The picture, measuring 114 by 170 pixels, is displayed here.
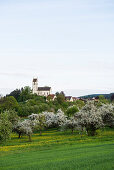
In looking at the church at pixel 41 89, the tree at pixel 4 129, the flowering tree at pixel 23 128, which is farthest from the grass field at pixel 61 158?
the church at pixel 41 89

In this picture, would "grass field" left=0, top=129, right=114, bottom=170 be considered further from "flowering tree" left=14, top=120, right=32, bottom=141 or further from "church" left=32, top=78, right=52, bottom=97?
"church" left=32, top=78, right=52, bottom=97

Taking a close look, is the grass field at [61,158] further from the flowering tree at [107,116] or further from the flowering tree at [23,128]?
the flowering tree at [107,116]

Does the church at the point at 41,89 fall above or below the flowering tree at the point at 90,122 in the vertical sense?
above

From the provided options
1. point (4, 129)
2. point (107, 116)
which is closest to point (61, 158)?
point (4, 129)

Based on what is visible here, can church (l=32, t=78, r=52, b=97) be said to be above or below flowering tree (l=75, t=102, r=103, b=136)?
above


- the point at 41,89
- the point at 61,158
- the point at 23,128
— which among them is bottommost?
the point at 61,158

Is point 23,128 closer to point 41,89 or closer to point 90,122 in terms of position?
point 90,122

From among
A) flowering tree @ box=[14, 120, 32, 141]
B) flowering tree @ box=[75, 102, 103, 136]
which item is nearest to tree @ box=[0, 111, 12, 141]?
flowering tree @ box=[14, 120, 32, 141]

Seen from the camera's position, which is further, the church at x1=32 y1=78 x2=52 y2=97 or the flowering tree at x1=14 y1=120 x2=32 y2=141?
the church at x1=32 y1=78 x2=52 y2=97

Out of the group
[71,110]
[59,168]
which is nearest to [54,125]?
[71,110]

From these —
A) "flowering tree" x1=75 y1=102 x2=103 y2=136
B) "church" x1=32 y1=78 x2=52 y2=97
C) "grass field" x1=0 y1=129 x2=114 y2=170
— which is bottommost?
"grass field" x1=0 y1=129 x2=114 y2=170

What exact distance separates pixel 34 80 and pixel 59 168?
179179 mm

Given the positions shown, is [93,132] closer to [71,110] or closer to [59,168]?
[59,168]

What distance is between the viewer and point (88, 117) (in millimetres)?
47469
